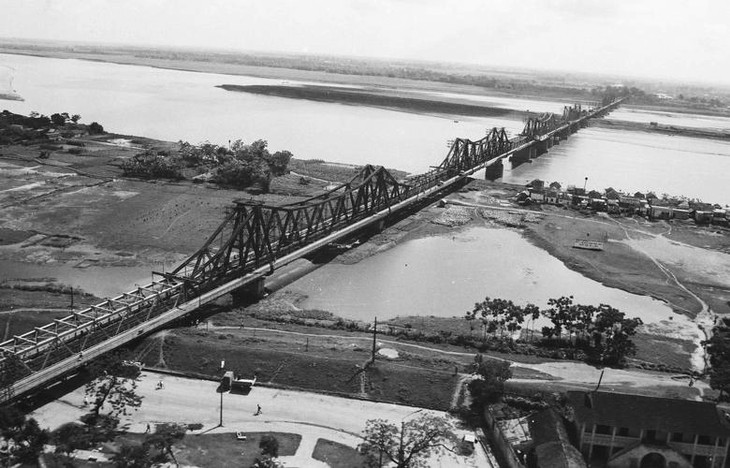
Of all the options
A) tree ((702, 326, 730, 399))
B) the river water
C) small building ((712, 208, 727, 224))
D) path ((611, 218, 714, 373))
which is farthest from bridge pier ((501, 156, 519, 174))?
tree ((702, 326, 730, 399))

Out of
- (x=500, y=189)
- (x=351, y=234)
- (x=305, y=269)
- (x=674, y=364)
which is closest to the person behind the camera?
(x=674, y=364)

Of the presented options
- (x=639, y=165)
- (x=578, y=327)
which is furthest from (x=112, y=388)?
(x=639, y=165)

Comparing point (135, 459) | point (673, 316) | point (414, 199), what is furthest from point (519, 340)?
point (414, 199)

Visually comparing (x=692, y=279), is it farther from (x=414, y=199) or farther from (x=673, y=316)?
(x=414, y=199)

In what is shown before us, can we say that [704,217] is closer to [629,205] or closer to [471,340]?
[629,205]

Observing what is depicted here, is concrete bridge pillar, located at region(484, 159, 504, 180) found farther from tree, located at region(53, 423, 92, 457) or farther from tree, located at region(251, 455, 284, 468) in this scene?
tree, located at region(53, 423, 92, 457)

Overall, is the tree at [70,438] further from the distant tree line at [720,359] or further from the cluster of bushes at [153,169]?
the cluster of bushes at [153,169]

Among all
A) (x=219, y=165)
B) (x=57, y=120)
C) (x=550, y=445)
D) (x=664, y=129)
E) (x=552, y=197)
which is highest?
(x=664, y=129)
